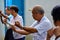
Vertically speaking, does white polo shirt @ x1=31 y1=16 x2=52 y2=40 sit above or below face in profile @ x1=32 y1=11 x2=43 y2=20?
below

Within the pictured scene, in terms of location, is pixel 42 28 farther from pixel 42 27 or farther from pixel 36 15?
pixel 36 15

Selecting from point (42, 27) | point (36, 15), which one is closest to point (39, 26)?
point (42, 27)

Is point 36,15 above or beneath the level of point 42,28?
above

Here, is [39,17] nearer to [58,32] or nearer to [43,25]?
[43,25]

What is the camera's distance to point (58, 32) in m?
1.34

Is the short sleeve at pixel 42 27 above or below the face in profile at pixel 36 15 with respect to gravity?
below

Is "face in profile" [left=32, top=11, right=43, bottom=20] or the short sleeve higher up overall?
"face in profile" [left=32, top=11, right=43, bottom=20]

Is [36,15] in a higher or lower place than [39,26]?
higher

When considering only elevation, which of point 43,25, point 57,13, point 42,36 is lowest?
point 42,36

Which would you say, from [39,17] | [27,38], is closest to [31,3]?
[27,38]

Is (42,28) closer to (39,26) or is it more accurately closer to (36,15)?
(39,26)

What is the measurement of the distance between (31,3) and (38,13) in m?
2.67

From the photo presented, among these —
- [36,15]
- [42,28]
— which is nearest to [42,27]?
[42,28]

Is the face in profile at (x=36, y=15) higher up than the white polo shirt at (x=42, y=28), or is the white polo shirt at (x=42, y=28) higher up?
the face in profile at (x=36, y=15)
